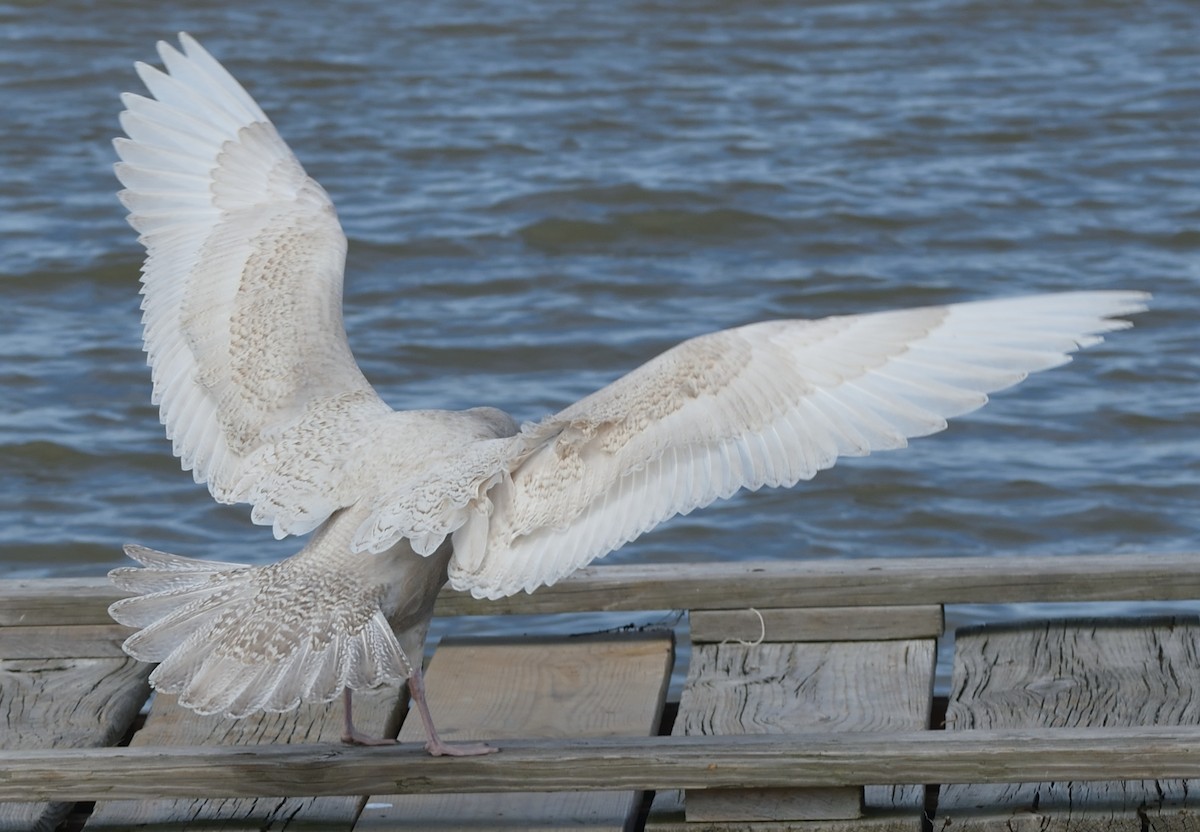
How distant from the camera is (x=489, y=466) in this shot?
394cm

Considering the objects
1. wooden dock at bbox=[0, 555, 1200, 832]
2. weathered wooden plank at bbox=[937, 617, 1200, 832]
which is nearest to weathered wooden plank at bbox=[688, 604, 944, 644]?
wooden dock at bbox=[0, 555, 1200, 832]

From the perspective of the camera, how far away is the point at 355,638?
12.7 ft

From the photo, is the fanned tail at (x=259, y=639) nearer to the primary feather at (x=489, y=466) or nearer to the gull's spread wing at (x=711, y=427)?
the primary feather at (x=489, y=466)

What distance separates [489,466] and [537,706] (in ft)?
3.47

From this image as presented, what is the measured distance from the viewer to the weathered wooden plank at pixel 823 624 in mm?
4984

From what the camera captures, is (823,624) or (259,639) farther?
(823,624)

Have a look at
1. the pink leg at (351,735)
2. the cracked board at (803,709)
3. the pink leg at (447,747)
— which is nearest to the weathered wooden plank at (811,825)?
the cracked board at (803,709)

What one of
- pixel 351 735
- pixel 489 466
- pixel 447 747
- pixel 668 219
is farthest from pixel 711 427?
pixel 668 219

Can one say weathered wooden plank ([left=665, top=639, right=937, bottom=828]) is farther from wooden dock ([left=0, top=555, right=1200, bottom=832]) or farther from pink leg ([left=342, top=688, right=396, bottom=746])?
pink leg ([left=342, top=688, right=396, bottom=746])

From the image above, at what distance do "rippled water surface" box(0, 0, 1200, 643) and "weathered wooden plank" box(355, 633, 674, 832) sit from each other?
2.36m

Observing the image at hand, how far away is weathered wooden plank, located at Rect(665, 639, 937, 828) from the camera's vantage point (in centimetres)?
456

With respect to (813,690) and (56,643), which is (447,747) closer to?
(813,690)

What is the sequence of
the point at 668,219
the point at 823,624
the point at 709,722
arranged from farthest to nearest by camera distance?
the point at 668,219, the point at 823,624, the point at 709,722

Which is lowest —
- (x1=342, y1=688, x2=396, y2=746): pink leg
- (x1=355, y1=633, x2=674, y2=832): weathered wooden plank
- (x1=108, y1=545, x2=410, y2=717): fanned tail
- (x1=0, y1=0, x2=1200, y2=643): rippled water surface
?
(x1=0, y1=0, x2=1200, y2=643): rippled water surface
